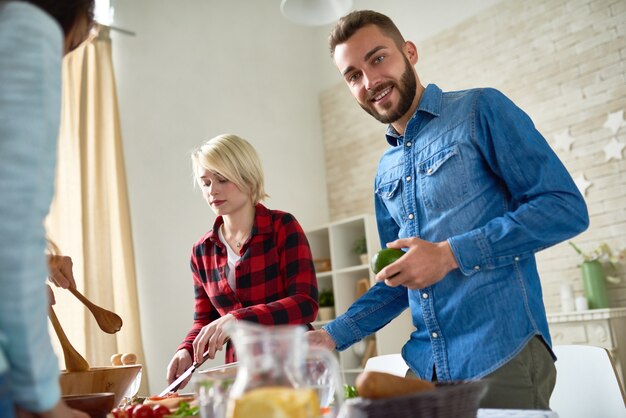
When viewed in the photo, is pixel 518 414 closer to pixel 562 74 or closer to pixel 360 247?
pixel 562 74

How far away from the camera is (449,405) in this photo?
77 centimetres

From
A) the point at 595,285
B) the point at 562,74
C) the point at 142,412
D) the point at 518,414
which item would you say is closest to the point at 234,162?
the point at 142,412

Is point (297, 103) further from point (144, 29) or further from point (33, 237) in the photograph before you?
point (33, 237)

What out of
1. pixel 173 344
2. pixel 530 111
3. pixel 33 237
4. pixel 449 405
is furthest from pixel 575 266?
pixel 33 237

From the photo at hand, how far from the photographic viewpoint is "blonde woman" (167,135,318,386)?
2037 millimetres

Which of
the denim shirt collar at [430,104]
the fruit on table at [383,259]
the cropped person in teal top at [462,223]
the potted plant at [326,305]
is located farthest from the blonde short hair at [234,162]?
the potted plant at [326,305]

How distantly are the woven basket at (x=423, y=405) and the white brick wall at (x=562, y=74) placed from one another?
3.50 meters

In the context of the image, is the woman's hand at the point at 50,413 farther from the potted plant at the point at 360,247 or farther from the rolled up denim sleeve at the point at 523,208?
the potted plant at the point at 360,247

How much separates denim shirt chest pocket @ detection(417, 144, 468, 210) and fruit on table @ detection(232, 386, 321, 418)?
89 centimetres

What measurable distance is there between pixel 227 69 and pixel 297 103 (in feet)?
2.61

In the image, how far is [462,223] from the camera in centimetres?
144

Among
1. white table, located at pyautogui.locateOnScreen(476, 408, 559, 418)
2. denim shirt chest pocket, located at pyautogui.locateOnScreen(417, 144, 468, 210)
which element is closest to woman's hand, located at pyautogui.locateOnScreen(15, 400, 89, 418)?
white table, located at pyautogui.locateOnScreen(476, 408, 559, 418)

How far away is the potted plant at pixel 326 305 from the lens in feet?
17.0

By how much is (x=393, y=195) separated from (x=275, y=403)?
1.04m
